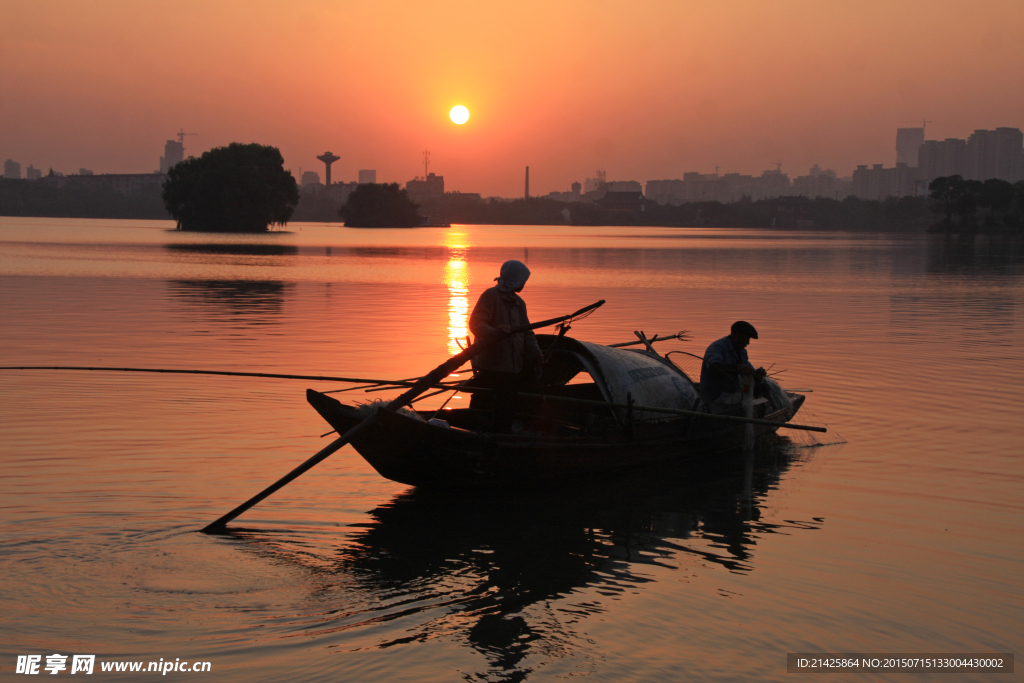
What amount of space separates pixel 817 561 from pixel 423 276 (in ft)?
116

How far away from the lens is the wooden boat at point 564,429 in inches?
327

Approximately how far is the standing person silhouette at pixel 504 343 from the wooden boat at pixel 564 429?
29 centimetres

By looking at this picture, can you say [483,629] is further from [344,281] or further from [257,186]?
[257,186]

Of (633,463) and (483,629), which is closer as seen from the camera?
(483,629)

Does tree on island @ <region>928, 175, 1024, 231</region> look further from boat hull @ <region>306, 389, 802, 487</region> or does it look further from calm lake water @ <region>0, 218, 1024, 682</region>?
boat hull @ <region>306, 389, 802, 487</region>

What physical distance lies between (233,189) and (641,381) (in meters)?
95.6

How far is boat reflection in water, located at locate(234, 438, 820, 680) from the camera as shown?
5.96 metres

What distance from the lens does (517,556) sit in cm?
740

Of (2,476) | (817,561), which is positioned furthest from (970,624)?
(2,476)

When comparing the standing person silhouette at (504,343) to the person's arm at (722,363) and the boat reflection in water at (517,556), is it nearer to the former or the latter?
the boat reflection in water at (517,556)

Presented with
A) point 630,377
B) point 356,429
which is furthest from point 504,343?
point 630,377

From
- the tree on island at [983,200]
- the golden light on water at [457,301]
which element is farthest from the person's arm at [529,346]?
the tree on island at [983,200]

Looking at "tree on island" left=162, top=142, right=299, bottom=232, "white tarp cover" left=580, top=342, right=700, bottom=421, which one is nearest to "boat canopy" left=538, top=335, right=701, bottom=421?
"white tarp cover" left=580, top=342, right=700, bottom=421

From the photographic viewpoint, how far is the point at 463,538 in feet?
25.6
